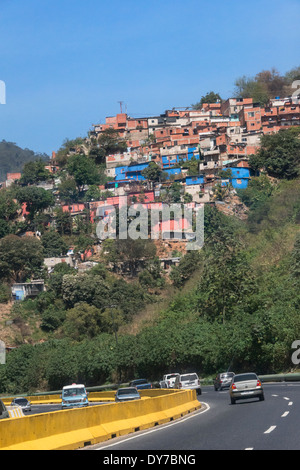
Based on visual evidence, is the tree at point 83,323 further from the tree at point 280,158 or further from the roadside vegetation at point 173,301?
the tree at point 280,158

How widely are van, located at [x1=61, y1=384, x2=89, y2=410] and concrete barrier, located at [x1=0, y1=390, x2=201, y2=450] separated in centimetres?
1302

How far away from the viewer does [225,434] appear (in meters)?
17.9

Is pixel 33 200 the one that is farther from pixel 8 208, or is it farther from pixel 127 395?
pixel 127 395

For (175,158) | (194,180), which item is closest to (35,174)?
(175,158)

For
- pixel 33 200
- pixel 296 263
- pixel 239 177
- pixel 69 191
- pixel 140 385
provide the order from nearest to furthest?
pixel 140 385 → pixel 296 263 → pixel 239 177 → pixel 33 200 → pixel 69 191

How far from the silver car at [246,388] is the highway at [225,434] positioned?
4376mm

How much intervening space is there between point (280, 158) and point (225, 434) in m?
97.0

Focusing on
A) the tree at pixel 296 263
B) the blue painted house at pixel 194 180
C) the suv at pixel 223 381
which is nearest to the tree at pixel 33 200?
the blue painted house at pixel 194 180

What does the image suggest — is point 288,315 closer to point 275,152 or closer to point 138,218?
point 138,218

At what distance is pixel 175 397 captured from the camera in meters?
27.5

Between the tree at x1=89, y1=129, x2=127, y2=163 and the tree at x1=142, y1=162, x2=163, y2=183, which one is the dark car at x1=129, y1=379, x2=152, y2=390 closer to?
the tree at x1=142, y1=162, x2=163, y2=183

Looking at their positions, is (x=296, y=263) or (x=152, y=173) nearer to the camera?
(x=296, y=263)

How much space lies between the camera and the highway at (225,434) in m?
15.7

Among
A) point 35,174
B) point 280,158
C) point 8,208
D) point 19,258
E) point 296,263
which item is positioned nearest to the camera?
point 296,263
